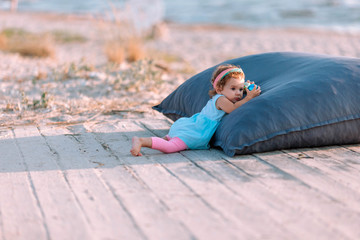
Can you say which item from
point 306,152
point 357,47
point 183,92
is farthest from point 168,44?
point 306,152

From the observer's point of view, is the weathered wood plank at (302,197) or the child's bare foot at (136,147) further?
the child's bare foot at (136,147)

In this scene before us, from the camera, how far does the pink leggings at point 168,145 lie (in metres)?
3.29

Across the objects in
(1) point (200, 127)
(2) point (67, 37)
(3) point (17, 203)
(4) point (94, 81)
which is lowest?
(2) point (67, 37)

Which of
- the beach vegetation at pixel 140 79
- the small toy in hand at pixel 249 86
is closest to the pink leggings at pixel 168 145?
the small toy in hand at pixel 249 86

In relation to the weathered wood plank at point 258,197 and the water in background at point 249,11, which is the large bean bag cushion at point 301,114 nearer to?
the weathered wood plank at point 258,197

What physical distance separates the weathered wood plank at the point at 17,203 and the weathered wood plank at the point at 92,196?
21 cm

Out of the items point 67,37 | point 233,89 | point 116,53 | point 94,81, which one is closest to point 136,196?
point 233,89

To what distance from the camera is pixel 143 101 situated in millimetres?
5238

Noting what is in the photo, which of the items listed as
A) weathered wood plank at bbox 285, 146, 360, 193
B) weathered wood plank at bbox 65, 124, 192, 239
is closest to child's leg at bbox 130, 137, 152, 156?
weathered wood plank at bbox 65, 124, 192, 239

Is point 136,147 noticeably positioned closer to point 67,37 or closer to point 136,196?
point 136,196

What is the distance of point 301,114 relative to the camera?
3279mm

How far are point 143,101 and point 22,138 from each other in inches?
68.9

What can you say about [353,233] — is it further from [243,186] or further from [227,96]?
[227,96]

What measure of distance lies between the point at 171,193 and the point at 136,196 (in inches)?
7.1
